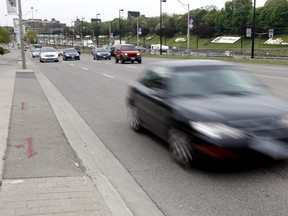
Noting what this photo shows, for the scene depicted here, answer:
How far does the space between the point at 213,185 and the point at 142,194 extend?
35.1 inches

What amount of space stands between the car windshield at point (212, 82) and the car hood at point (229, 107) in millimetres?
270

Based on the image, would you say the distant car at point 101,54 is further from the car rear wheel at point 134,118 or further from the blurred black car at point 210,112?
the blurred black car at point 210,112

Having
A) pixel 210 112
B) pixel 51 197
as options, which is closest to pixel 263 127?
pixel 210 112

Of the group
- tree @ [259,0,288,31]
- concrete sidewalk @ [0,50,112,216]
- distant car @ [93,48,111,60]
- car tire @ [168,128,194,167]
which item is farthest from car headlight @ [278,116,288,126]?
tree @ [259,0,288,31]

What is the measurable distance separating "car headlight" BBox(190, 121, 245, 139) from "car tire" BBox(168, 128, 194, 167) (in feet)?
1.01

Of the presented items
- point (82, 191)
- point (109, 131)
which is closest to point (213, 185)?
point (82, 191)

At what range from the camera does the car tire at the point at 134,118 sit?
739 centimetres

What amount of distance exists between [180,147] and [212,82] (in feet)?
4.58

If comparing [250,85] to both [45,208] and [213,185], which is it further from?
[45,208]

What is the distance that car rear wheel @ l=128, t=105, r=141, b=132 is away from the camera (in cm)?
739

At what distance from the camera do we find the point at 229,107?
525 centimetres

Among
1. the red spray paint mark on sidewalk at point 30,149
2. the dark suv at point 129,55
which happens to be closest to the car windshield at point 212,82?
the red spray paint mark on sidewalk at point 30,149

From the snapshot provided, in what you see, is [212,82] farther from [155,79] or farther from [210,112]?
[210,112]

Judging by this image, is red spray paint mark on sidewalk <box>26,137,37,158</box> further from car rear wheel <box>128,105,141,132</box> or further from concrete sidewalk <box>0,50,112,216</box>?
car rear wheel <box>128,105,141,132</box>
